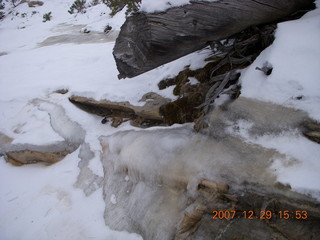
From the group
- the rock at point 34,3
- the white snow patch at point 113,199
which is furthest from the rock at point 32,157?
the rock at point 34,3

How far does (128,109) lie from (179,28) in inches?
68.4

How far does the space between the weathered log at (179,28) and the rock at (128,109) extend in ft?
3.10

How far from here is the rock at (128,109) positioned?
3060 mm

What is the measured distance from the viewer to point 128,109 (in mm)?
3387

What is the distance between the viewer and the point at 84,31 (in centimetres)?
927

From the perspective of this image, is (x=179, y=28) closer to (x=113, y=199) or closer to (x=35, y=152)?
(x=113, y=199)

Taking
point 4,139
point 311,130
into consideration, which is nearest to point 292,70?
point 311,130

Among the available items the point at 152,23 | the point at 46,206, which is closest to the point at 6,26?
the point at 46,206

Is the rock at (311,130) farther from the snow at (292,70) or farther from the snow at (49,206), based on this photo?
the snow at (49,206)

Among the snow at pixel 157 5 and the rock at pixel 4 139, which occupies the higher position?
the snow at pixel 157 5

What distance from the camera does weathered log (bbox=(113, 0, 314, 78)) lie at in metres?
1.81

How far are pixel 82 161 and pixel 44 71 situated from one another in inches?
136
